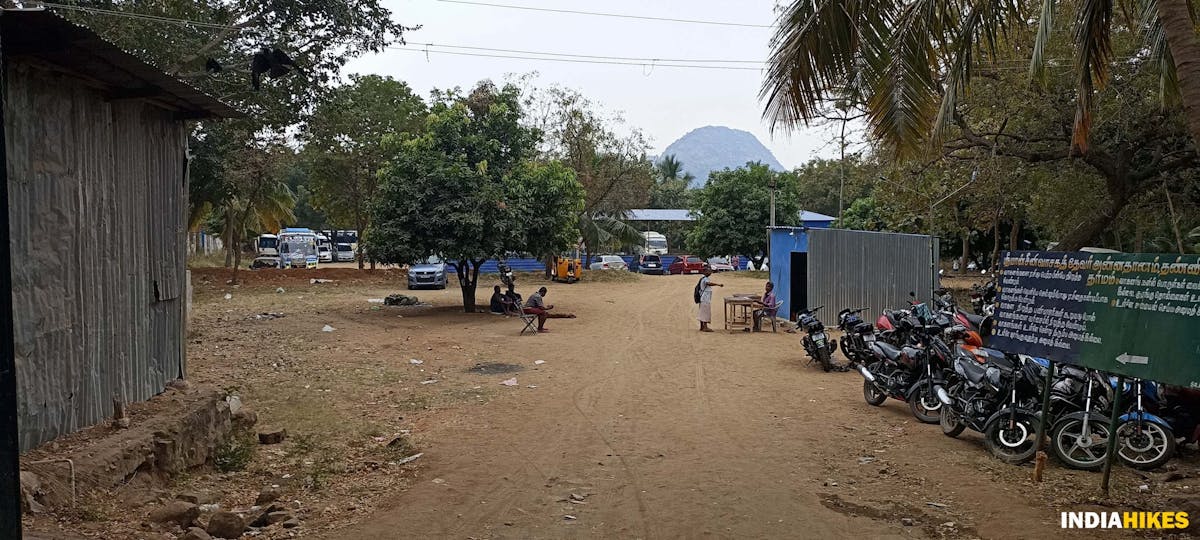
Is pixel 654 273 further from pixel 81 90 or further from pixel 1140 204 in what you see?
pixel 81 90

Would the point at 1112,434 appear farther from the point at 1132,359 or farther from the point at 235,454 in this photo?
the point at 235,454

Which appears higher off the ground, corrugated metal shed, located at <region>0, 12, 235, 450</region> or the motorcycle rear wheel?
corrugated metal shed, located at <region>0, 12, 235, 450</region>

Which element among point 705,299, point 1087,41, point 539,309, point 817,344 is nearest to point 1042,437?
point 1087,41

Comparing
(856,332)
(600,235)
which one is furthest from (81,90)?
(600,235)

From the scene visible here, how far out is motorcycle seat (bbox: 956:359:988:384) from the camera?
24.9 feet

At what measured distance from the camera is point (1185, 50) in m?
5.34

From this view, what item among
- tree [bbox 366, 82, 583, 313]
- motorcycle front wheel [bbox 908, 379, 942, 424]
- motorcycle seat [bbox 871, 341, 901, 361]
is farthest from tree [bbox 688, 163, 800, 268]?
motorcycle front wheel [bbox 908, 379, 942, 424]

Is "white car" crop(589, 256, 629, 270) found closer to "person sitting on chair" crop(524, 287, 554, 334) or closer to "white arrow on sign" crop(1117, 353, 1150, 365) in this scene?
"person sitting on chair" crop(524, 287, 554, 334)

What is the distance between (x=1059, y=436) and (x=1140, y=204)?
13.6 m

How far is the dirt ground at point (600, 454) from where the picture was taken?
557cm

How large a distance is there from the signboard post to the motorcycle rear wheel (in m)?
1.76

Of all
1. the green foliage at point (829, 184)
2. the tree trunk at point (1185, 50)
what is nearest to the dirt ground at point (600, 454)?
the tree trunk at point (1185, 50)

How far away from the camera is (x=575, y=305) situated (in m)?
25.0

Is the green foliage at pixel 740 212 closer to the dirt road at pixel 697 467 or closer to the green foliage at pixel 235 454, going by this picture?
the dirt road at pixel 697 467
